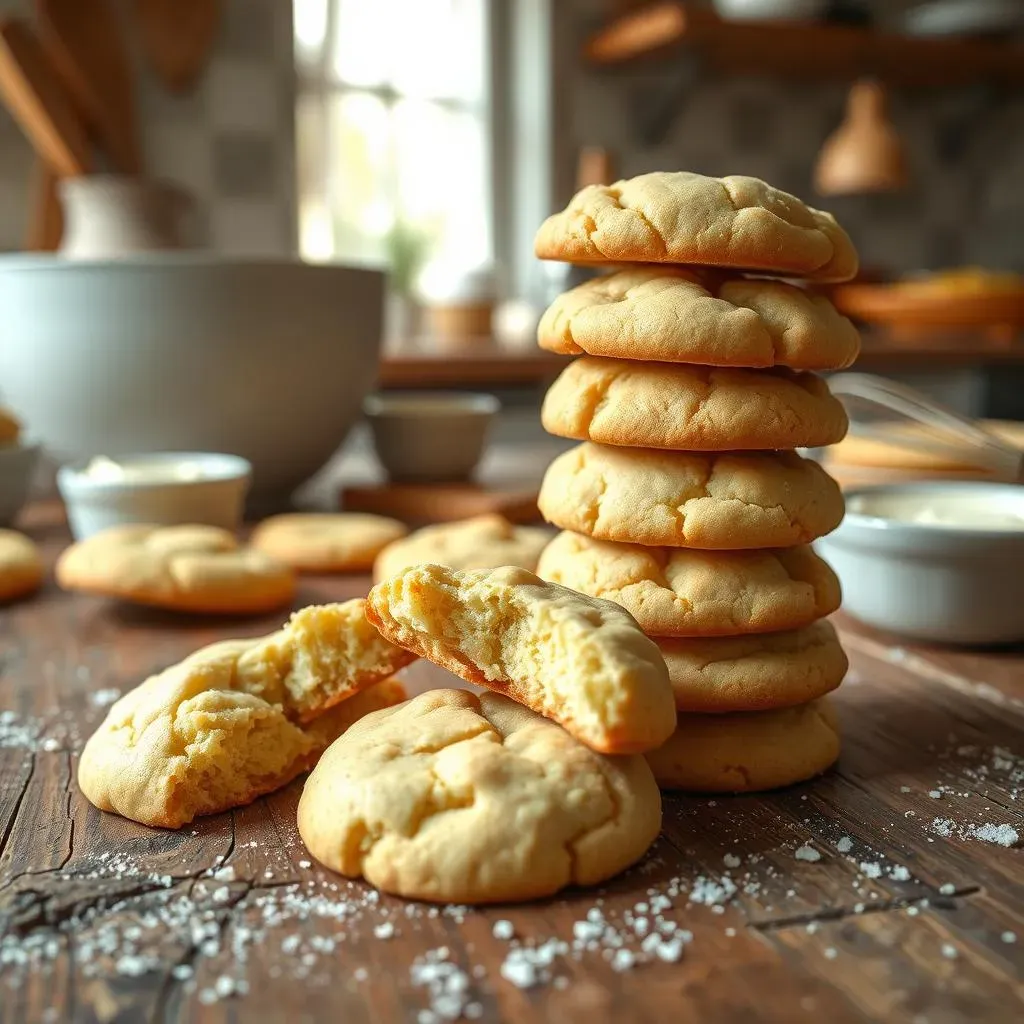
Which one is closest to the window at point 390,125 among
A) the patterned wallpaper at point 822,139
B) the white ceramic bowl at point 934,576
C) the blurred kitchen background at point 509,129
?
the blurred kitchen background at point 509,129

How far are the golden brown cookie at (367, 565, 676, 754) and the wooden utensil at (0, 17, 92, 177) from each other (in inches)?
64.9

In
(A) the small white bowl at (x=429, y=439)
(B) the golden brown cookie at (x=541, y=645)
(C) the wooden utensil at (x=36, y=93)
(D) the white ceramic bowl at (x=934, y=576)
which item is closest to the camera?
(B) the golden brown cookie at (x=541, y=645)

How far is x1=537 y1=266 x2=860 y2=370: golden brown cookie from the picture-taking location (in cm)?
76

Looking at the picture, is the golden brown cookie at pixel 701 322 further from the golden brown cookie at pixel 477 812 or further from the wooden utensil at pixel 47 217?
the wooden utensil at pixel 47 217

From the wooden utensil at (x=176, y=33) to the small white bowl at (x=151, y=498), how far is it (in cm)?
231

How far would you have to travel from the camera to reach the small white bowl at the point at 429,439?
1.83 metres

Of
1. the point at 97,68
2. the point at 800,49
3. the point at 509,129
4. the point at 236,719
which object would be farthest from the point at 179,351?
the point at 800,49

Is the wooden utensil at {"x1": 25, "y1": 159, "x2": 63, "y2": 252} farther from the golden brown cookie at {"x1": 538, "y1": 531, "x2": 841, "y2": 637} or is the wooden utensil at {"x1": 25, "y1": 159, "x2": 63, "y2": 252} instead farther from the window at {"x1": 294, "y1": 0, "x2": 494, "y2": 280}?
the golden brown cookie at {"x1": 538, "y1": 531, "x2": 841, "y2": 637}

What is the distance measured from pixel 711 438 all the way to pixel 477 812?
0.98 ft

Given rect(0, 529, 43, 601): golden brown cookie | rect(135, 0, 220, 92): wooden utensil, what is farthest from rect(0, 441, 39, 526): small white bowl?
rect(135, 0, 220, 92): wooden utensil

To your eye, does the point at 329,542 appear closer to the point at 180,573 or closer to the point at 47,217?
the point at 180,573

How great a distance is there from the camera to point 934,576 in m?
1.10

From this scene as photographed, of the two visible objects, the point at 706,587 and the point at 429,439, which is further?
the point at 429,439

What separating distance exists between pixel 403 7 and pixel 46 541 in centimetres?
282
